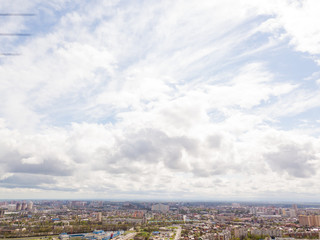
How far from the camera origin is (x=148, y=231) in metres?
21.9

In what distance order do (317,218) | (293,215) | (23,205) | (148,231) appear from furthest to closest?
(23,205) < (293,215) < (317,218) < (148,231)

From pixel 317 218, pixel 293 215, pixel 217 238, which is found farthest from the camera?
pixel 293 215

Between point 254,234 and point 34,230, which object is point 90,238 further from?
point 254,234

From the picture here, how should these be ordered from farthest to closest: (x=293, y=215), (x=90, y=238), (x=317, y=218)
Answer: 1. (x=293, y=215)
2. (x=317, y=218)
3. (x=90, y=238)

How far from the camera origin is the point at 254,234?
19.7 m

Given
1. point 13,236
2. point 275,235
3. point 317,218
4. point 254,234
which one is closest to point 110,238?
point 13,236

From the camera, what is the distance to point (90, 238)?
18.8 m

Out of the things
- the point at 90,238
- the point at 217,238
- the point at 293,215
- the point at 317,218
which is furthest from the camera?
the point at 293,215

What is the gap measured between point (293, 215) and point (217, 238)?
29.9 meters

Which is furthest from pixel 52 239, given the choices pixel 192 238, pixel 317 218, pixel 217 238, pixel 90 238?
pixel 317 218

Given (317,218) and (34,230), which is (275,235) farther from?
(34,230)

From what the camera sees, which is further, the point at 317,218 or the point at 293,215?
the point at 293,215

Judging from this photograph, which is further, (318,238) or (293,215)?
(293,215)

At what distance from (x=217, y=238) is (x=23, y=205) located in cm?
4562
